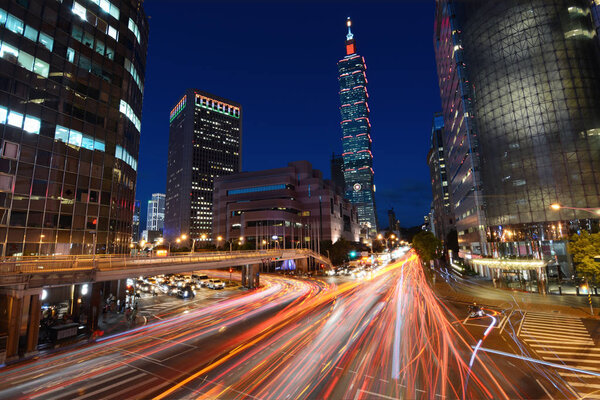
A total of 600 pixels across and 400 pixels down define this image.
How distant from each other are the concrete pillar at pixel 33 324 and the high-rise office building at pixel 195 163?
167m

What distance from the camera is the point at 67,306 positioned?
3219cm

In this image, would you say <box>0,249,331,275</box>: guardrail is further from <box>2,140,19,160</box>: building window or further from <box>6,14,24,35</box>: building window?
<box>6,14,24,35</box>: building window

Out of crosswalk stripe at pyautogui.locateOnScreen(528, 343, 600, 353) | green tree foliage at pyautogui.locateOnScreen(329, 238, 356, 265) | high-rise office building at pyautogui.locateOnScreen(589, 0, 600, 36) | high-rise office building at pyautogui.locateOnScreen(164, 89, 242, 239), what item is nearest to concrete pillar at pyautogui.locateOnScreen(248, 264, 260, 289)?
crosswalk stripe at pyautogui.locateOnScreen(528, 343, 600, 353)

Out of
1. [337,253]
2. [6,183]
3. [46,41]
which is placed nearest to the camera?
[6,183]

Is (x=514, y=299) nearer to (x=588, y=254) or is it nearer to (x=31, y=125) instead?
(x=588, y=254)

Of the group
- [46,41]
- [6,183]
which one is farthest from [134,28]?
[6,183]

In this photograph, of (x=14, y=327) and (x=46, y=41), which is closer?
(x=14, y=327)

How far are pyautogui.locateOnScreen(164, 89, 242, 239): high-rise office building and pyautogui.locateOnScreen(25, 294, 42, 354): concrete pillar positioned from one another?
166783 millimetres

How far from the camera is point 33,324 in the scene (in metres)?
19.6

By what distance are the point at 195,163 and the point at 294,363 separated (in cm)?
18583

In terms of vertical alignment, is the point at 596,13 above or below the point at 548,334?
above

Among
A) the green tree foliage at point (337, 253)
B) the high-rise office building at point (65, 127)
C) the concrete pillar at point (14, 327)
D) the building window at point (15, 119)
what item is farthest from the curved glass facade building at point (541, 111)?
the building window at point (15, 119)

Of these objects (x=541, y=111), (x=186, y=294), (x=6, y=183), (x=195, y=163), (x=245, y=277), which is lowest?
(x=186, y=294)

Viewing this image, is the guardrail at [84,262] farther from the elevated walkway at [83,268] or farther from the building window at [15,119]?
the building window at [15,119]
